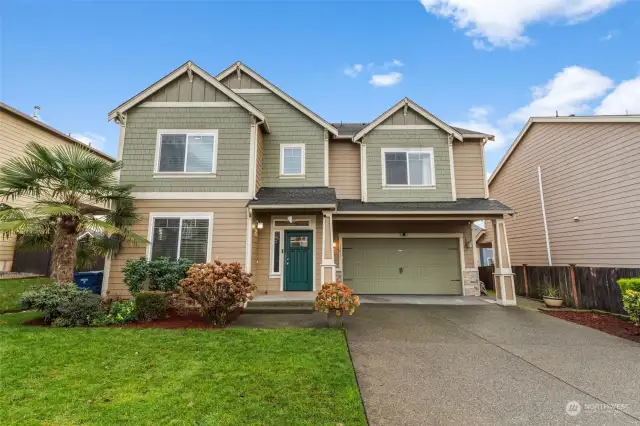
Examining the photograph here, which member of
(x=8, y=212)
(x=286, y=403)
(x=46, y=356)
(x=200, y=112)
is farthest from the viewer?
(x=200, y=112)

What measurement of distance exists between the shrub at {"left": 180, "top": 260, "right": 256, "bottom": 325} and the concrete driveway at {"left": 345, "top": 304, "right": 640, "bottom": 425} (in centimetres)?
272

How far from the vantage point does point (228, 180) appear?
9.45 meters

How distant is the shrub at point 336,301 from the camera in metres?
6.54

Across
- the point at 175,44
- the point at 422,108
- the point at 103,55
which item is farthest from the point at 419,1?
the point at 103,55

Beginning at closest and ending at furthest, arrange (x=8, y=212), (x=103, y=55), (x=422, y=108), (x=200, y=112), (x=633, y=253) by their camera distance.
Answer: (x=8, y=212) < (x=633, y=253) < (x=200, y=112) < (x=422, y=108) < (x=103, y=55)

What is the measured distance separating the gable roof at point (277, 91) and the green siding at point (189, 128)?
2078mm

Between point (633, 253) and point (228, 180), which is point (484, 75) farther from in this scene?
point (228, 180)

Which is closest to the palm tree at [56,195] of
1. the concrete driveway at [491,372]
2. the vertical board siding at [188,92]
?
the vertical board siding at [188,92]

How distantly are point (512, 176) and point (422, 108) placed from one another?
6713 mm

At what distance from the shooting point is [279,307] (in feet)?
27.1

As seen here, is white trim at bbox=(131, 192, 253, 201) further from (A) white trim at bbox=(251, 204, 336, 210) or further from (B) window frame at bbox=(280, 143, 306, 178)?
(B) window frame at bbox=(280, 143, 306, 178)

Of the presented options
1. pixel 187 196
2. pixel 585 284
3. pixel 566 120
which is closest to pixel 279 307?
pixel 187 196

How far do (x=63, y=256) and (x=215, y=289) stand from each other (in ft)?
13.3

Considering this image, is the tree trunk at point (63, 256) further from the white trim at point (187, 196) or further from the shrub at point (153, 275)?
the white trim at point (187, 196)
